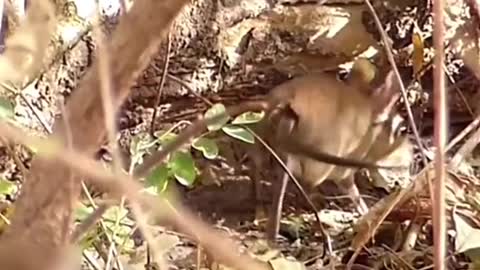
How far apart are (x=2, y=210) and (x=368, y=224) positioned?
1.56 feet

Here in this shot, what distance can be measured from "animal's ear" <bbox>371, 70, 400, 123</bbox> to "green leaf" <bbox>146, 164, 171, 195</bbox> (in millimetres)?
845

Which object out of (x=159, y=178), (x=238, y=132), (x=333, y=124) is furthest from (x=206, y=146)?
(x=333, y=124)

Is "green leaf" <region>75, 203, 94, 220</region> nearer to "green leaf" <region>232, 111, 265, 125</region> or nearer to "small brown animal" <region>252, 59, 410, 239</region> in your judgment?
"green leaf" <region>232, 111, 265, 125</region>

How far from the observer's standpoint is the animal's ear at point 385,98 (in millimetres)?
2072

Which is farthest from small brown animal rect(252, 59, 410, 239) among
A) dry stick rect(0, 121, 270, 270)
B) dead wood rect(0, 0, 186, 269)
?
dry stick rect(0, 121, 270, 270)

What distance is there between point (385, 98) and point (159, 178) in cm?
108

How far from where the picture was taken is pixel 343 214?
197 cm

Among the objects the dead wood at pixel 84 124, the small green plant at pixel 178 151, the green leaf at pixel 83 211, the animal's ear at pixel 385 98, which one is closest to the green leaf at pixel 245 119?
the small green plant at pixel 178 151

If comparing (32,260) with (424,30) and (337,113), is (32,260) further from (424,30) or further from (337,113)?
(337,113)

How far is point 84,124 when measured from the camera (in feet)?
1.49

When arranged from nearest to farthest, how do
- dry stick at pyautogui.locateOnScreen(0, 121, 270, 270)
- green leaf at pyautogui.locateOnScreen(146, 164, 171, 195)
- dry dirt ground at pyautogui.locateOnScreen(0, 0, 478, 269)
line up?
dry stick at pyautogui.locateOnScreen(0, 121, 270, 270)
green leaf at pyautogui.locateOnScreen(146, 164, 171, 195)
dry dirt ground at pyautogui.locateOnScreen(0, 0, 478, 269)

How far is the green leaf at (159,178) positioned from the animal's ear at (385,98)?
0.84m

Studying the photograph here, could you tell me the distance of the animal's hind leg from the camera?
1.95 m

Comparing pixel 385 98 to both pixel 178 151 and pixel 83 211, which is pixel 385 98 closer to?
pixel 178 151
